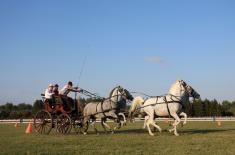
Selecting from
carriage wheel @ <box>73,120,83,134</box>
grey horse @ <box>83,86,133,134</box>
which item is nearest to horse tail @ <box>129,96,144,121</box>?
grey horse @ <box>83,86,133,134</box>

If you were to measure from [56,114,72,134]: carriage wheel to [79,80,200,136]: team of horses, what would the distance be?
3.79ft

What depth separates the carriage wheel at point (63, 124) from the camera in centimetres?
2130

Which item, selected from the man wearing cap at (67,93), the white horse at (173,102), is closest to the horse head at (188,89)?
the white horse at (173,102)

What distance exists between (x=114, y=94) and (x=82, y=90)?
188 cm

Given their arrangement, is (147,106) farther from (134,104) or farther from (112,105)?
(112,105)

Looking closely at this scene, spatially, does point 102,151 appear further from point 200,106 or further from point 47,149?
point 200,106

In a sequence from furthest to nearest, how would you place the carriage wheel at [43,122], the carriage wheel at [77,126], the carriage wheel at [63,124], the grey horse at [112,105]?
the carriage wheel at [43,122], the carriage wheel at [77,126], the carriage wheel at [63,124], the grey horse at [112,105]

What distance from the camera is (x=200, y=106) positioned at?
270 feet

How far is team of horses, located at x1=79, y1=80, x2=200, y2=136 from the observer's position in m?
19.7

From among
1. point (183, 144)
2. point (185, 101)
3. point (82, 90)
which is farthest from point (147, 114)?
point (183, 144)

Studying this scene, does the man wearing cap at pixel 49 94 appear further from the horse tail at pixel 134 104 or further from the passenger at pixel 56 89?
the horse tail at pixel 134 104

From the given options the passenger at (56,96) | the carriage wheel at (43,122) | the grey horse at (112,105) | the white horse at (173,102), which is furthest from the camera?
the carriage wheel at (43,122)

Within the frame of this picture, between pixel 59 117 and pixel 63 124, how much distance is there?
40 cm

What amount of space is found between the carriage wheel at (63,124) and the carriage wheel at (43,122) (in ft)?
1.75
